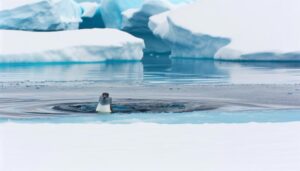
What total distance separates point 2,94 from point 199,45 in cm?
1584

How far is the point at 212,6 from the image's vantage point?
2775 cm

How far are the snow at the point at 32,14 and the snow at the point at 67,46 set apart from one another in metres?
4.10

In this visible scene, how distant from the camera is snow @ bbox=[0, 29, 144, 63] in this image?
2233cm

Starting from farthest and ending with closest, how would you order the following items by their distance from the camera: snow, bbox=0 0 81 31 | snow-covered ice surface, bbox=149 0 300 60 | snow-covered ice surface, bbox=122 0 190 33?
snow-covered ice surface, bbox=122 0 190 33 < snow, bbox=0 0 81 31 < snow-covered ice surface, bbox=149 0 300 60

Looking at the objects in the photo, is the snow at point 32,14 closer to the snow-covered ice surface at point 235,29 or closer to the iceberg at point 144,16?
the iceberg at point 144,16

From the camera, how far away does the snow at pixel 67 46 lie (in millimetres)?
22328

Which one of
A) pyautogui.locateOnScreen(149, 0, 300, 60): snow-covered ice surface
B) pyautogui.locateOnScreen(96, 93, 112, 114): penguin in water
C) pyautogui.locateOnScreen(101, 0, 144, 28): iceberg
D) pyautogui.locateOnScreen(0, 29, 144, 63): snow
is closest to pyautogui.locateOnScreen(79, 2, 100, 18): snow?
pyautogui.locateOnScreen(101, 0, 144, 28): iceberg

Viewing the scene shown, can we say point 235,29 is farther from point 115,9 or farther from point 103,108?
point 103,108

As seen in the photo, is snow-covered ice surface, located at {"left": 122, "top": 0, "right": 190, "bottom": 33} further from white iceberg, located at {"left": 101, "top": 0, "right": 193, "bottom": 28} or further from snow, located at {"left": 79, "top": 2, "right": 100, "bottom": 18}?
snow, located at {"left": 79, "top": 2, "right": 100, "bottom": 18}

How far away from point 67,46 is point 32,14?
21.3 feet
